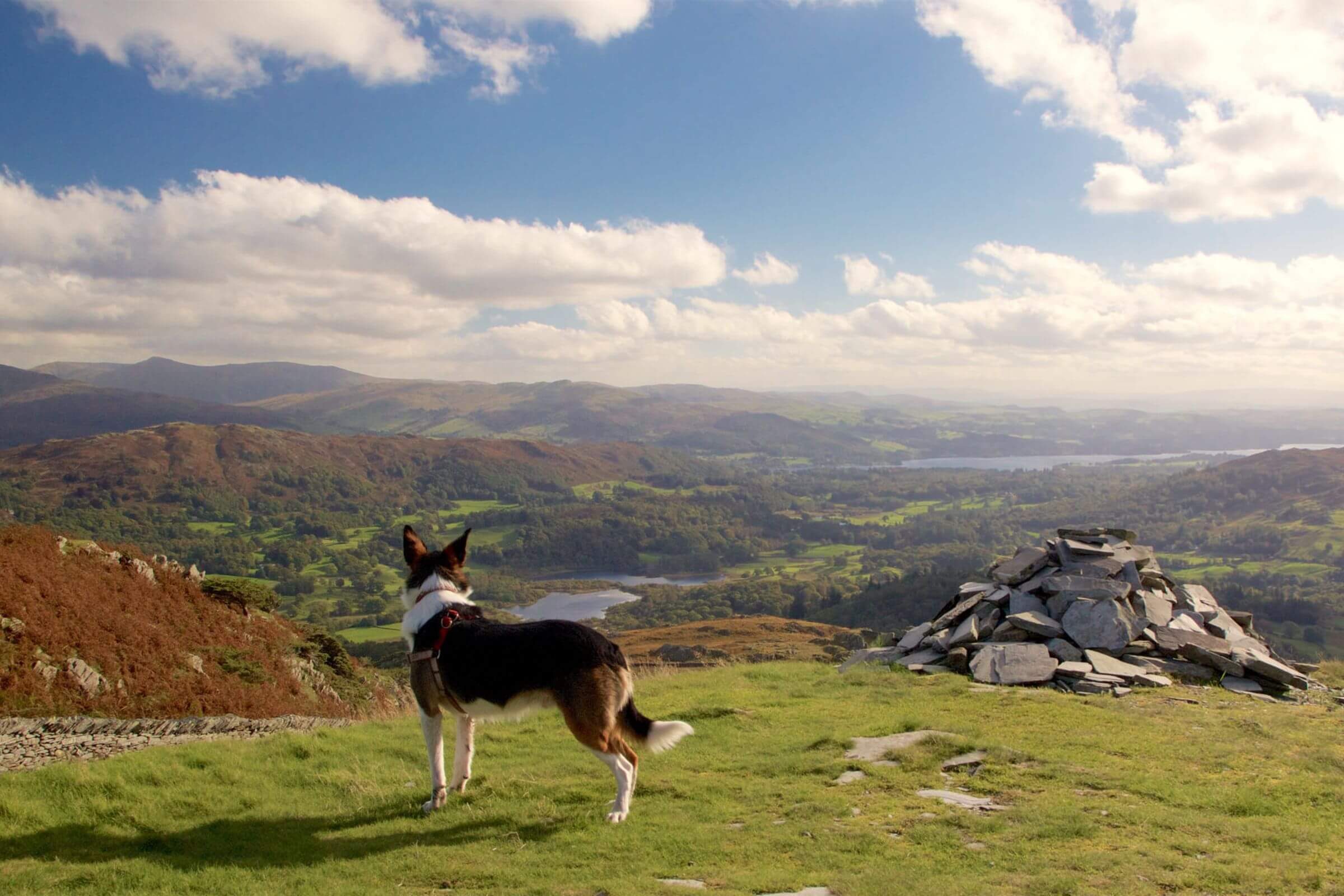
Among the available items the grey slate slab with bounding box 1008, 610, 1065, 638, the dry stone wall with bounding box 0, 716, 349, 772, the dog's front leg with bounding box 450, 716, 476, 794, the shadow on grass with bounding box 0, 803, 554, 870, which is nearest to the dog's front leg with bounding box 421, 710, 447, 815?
the dog's front leg with bounding box 450, 716, 476, 794

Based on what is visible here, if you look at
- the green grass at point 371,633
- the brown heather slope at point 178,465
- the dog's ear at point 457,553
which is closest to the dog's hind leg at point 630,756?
the dog's ear at point 457,553

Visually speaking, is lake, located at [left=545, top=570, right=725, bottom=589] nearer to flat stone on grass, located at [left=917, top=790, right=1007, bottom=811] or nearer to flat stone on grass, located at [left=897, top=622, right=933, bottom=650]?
flat stone on grass, located at [left=897, top=622, right=933, bottom=650]

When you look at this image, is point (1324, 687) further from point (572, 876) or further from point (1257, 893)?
point (572, 876)

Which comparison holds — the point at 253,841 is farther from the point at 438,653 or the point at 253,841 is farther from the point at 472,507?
the point at 472,507

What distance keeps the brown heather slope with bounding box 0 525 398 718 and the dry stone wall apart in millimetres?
994

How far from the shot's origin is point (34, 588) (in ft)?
44.8

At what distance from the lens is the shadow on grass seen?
6348 mm

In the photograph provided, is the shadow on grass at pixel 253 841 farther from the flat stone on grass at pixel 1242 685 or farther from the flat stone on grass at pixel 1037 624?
the flat stone on grass at pixel 1242 685

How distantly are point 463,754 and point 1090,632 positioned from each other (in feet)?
40.4

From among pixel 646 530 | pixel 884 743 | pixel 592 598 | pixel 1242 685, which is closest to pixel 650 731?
pixel 884 743

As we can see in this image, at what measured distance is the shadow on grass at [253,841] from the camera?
6348mm

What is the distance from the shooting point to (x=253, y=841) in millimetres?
6793

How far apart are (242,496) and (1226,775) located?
17751 centimetres

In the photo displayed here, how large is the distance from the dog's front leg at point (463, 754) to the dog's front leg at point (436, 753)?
0.20 metres
